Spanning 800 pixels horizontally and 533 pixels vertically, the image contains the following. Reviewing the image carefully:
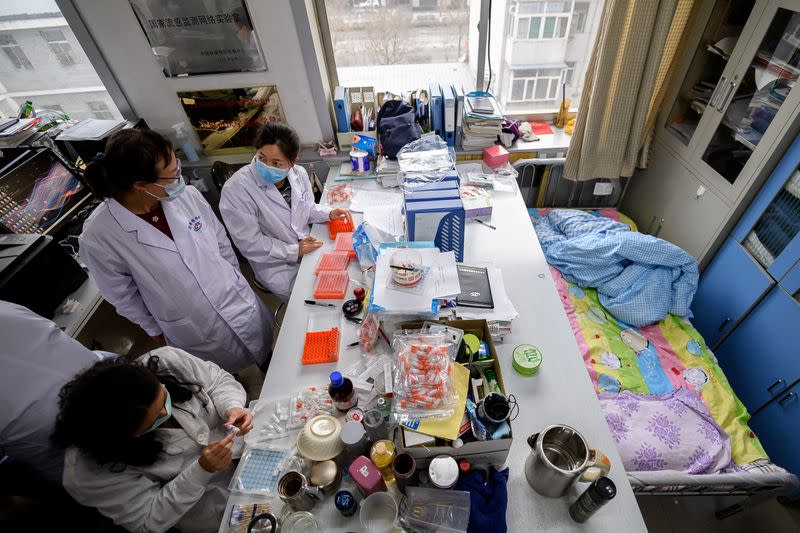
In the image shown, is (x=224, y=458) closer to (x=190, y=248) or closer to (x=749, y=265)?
(x=190, y=248)

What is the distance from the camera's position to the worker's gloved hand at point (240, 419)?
1.20 m

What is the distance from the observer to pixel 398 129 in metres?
2.34

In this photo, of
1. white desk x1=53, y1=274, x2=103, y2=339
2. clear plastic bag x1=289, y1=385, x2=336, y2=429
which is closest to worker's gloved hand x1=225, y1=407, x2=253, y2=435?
clear plastic bag x1=289, y1=385, x2=336, y2=429

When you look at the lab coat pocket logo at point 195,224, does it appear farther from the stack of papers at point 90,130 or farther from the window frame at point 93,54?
the window frame at point 93,54

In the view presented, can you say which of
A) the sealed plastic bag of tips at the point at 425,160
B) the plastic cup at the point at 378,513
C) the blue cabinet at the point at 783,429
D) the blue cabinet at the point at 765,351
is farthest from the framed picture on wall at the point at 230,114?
the blue cabinet at the point at 783,429

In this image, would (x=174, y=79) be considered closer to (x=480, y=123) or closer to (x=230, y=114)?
(x=230, y=114)

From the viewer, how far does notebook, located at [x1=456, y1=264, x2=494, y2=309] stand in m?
1.41

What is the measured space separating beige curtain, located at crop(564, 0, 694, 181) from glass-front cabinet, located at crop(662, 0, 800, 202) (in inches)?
5.6

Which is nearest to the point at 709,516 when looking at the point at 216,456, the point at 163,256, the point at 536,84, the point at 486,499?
the point at 486,499

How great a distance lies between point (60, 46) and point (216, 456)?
10.1 feet

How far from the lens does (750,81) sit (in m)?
1.89

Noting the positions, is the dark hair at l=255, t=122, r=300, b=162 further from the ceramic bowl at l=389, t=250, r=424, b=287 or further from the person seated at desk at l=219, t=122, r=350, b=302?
the ceramic bowl at l=389, t=250, r=424, b=287

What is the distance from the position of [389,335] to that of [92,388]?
2.91 feet

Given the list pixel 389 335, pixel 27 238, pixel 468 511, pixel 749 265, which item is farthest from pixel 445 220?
pixel 27 238
